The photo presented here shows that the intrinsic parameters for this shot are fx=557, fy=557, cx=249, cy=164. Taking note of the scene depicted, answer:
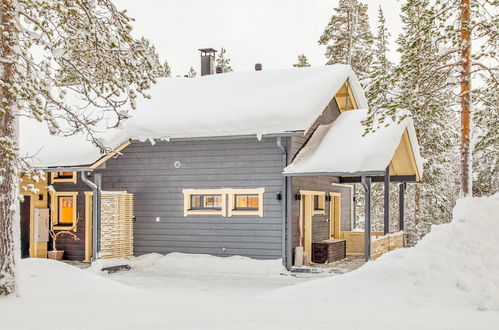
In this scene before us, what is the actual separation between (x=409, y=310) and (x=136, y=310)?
3.99 metres

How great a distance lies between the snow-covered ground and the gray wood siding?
3832 millimetres

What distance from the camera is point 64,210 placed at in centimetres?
1708

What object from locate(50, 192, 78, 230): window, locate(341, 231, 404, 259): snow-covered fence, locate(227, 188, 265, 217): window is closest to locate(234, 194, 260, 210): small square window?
locate(227, 188, 265, 217): window

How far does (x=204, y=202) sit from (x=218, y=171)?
1.02 meters

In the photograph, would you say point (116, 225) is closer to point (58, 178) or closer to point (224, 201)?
point (58, 178)

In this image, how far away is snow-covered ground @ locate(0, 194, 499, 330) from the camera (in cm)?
747

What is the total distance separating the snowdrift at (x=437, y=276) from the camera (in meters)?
8.45

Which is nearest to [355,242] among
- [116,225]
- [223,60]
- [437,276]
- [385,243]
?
[385,243]

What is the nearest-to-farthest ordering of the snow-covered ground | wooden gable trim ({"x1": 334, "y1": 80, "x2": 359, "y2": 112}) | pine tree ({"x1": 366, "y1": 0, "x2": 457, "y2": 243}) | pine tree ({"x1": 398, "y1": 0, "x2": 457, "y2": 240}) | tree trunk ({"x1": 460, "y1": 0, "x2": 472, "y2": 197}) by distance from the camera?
the snow-covered ground
pine tree ({"x1": 366, "y1": 0, "x2": 457, "y2": 243})
pine tree ({"x1": 398, "y1": 0, "x2": 457, "y2": 240})
tree trunk ({"x1": 460, "y1": 0, "x2": 472, "y2": 197})
wooden gable trim ({"x1": 334, "y1": 80, "x2": 359, "y2": 112})

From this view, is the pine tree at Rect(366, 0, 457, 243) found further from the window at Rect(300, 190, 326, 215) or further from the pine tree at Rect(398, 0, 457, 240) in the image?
the window at Rect(300, 190, 326, 215)

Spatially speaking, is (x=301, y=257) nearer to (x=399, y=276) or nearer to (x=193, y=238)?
(x=193, y=238)

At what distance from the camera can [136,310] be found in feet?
27.0

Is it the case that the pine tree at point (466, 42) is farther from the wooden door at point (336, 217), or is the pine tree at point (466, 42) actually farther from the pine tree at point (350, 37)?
the pine tree at point (350, 37)

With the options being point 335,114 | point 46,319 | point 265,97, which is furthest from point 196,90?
point 46,319
